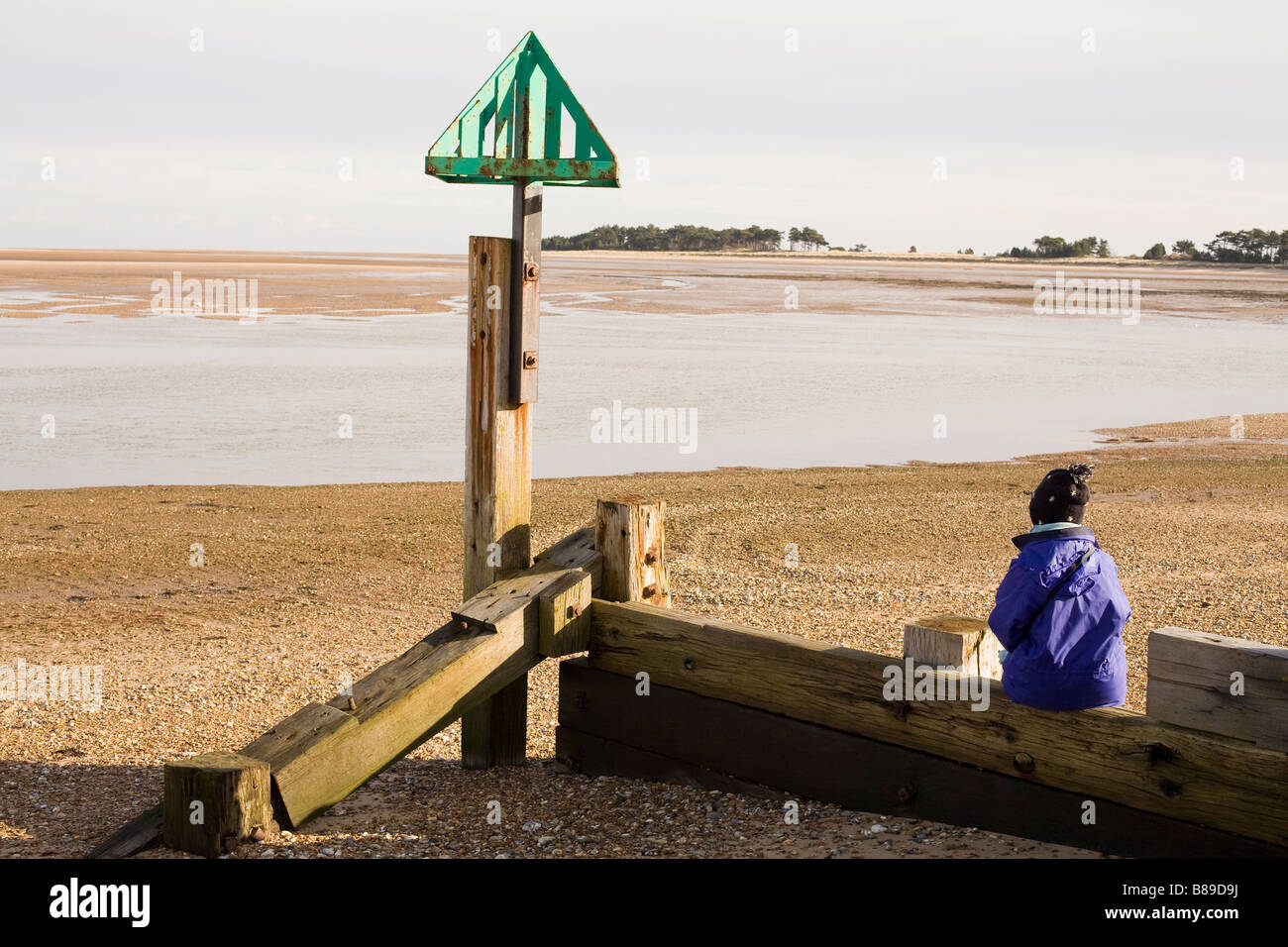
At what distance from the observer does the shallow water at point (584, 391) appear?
18281 millimetres

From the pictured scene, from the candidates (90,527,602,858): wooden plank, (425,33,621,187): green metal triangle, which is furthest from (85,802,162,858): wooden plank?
(425,33,621,187): green metal triangle

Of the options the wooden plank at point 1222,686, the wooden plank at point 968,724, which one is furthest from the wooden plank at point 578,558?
the wooden plank at point 1222,686

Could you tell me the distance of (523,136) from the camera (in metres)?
6.00

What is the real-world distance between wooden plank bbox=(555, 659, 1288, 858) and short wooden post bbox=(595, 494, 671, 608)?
0.43m

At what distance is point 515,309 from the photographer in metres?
6.18

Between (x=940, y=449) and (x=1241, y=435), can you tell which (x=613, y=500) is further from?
(x=1241, y=435)

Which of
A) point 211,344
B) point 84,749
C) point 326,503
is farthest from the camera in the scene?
point 211,344

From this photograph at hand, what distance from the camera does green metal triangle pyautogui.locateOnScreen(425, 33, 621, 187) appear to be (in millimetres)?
5973

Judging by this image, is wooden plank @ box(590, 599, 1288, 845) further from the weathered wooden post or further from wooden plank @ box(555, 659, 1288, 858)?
the weathered wooden post

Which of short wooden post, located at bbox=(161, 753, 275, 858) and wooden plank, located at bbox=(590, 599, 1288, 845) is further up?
wooden plank, located at bbox=(590, 599, 1288, 845)

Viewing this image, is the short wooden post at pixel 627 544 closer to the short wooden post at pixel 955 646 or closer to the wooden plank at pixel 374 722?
the wooden plank at pixel 374 722

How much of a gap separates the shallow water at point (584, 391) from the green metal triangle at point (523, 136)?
1071 centimetres
